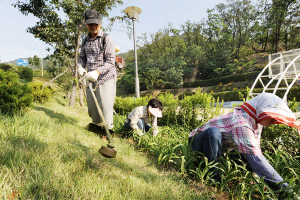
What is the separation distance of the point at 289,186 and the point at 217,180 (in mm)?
665

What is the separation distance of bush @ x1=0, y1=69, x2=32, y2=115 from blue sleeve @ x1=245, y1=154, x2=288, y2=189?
10.6 feet

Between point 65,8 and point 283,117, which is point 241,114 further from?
point 65,8

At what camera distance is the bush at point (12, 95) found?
2.62m

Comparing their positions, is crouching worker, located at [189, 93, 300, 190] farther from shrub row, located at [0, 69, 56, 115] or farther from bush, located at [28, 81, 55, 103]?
bush, located at [28, 81, 55, 103]

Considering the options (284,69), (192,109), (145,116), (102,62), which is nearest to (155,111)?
(145,116)

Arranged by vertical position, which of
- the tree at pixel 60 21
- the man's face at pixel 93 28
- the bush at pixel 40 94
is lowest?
the bush at pixel 40 94

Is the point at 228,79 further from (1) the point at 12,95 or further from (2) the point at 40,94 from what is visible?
(1) the point at 12,95

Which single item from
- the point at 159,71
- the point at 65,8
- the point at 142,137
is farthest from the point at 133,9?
the point at 159,71

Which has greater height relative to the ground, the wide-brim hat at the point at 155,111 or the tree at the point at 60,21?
the tree at the point at 60,21

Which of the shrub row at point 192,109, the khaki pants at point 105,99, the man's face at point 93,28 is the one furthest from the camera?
the shrub row at point 192,109

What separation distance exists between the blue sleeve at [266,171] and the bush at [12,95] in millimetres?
3222

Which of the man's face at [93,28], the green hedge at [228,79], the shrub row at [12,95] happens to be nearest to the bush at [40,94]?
the shrub row at [12,95]

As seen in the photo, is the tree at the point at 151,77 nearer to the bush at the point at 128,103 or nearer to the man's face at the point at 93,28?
the bush at the point at 128,103

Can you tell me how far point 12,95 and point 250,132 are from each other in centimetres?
333
